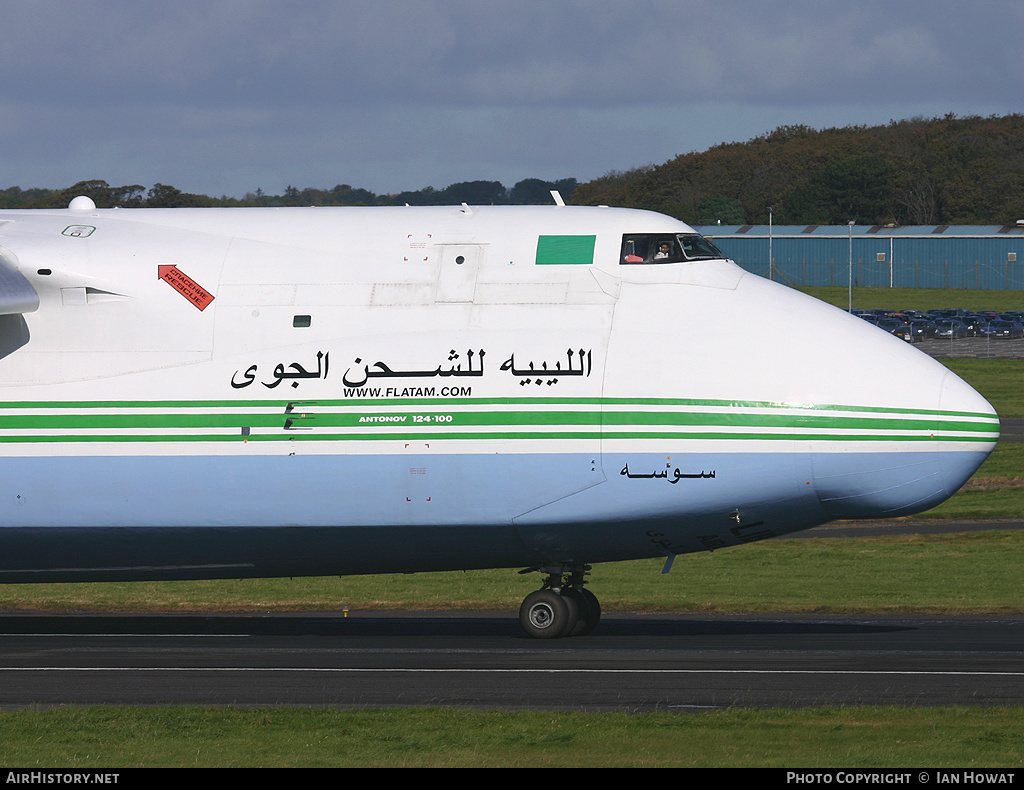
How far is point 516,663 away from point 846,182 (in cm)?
14004

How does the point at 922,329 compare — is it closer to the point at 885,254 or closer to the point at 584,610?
the point at 885,254

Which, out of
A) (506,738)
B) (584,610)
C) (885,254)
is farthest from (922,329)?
(506,738)

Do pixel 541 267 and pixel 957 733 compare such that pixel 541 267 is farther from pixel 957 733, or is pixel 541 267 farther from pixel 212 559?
pixel 957 733

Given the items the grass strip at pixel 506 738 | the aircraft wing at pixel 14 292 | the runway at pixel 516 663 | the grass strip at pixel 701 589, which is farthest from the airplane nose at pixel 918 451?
the aircraft wing at pixel 14 292

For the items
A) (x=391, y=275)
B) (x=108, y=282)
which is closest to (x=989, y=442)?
(x=391, y=275)

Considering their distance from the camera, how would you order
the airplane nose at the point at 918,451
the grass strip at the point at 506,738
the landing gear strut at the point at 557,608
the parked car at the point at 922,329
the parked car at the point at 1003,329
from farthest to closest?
the parked car at the point at 1003,329 < the parked car at the point at 922,329 < the landing gear strut at the point at 557,608 < the airplane nose at the point at 918,451 < the grass strip at the point at 506,738

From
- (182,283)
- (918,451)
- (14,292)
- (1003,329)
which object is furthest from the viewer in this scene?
(1003,329)

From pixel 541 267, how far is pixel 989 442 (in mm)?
6107

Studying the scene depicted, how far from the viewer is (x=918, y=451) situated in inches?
676

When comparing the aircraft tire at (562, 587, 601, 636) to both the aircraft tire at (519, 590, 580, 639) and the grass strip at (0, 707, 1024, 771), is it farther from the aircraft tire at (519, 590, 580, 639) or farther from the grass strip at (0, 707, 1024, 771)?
the grass strip at (0, 707, 1024, 771)

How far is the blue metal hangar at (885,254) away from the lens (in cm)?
13500

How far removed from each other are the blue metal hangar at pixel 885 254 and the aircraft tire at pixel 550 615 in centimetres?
11538

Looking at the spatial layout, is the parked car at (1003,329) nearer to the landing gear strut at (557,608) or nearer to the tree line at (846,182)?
the tree line at (846,182)

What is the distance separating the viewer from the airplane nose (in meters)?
17.2
